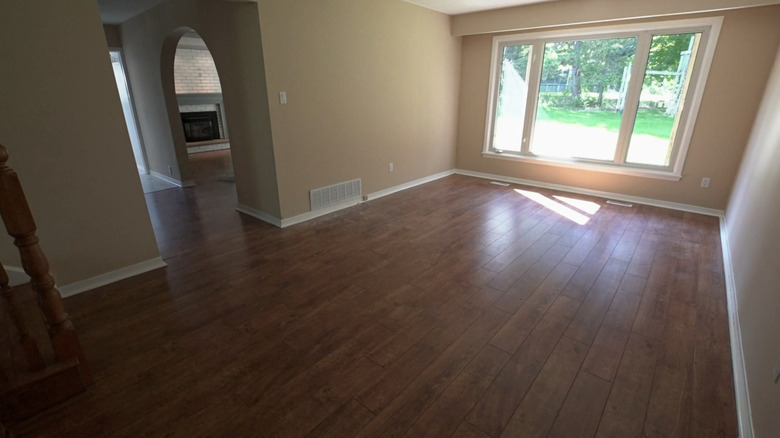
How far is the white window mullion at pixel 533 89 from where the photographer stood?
197 inches

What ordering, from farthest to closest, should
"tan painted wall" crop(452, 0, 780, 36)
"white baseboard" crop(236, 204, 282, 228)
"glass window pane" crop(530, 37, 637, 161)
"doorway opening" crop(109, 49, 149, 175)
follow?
"doorway opening" crop(109, 49, 149, 175) → "glass window pane" crop(530, 37, 637, 161) → "white baseboard" crop(236, 204, 282, 228) → "tan painted wall" crop(452, 0, 780, 36)

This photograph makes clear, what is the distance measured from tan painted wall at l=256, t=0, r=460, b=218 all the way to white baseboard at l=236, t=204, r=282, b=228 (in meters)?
0.13

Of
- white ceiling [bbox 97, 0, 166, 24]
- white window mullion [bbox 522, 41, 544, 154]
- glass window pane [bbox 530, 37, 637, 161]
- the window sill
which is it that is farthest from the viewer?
white window mullion [bbox 522, 41, 544, 154]

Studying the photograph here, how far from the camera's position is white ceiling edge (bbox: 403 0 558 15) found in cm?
439

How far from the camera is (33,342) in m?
1.61

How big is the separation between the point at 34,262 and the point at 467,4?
494 cm

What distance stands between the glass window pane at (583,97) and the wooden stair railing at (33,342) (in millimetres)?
5560

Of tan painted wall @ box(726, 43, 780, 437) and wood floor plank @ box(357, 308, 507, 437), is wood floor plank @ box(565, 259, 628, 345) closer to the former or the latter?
wood floor plank @ box(357, 308, 507, 437)

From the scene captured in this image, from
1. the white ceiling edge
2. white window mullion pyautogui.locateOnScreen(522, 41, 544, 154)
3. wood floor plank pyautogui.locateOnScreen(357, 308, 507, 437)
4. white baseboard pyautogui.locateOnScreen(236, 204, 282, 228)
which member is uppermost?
the white ceiling edge

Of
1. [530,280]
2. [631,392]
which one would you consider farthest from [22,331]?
[530,280]

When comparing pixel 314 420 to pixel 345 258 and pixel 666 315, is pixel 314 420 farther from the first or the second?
pixel 666 315

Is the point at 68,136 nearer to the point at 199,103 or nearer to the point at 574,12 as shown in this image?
the point at 574,12

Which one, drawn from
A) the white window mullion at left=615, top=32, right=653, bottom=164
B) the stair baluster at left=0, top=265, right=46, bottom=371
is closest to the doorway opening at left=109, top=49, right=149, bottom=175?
the stair baluster at left=0, top=265, right=46, bottom=371

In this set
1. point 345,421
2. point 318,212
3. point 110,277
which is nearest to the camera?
point 345,421
